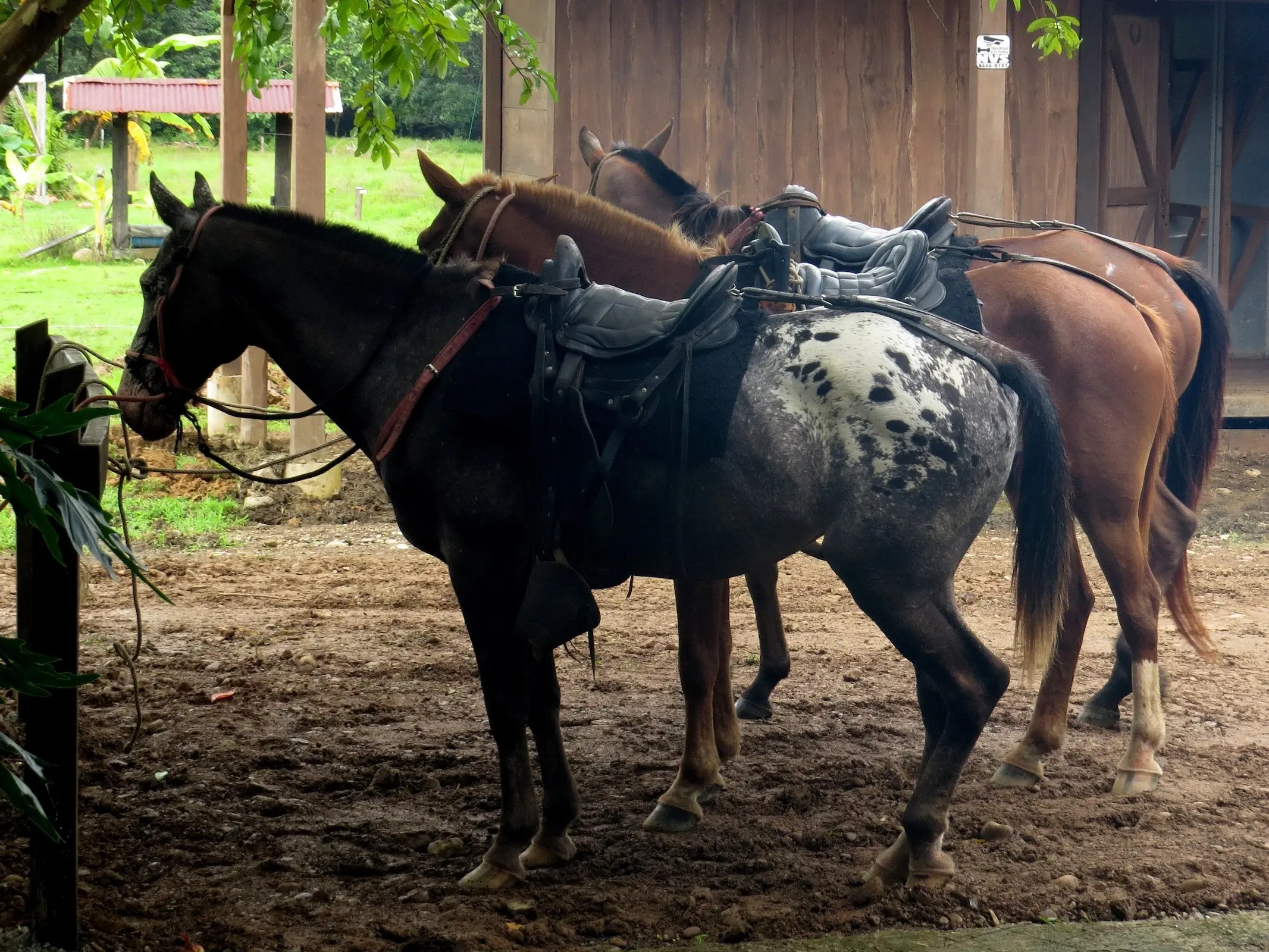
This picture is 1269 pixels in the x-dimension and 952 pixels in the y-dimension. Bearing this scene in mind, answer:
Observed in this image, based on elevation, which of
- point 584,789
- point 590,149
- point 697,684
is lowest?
point 584,789

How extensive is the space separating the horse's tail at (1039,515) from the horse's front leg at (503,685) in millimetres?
1470

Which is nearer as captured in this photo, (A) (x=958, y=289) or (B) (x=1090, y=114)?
(A) (x=958, y=289)

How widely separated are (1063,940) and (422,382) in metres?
2.21

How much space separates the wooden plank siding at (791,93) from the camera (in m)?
8.13

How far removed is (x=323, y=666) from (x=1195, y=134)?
9440 millimetres

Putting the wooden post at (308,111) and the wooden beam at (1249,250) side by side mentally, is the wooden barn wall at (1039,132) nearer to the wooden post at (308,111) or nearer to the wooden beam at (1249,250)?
the wooden beam at (1249,250)

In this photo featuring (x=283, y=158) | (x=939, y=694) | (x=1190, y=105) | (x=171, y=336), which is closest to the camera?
(x=939, y=694)

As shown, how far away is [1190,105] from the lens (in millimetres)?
10492

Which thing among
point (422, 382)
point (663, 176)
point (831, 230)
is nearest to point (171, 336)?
point (422, 382)

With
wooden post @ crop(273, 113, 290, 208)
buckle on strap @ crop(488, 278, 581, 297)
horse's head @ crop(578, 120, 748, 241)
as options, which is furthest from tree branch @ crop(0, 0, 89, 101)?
wooden post @ crop(273, 113, 290, 208)

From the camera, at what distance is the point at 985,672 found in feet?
10.6

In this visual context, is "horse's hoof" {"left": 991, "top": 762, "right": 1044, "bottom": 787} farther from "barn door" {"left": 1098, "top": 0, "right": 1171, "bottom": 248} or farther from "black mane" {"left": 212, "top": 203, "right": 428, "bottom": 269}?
"barn door" {"left": 1098, "top": 0, "right": 1171, "bottom": 248}

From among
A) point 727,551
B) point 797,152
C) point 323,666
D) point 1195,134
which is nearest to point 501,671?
point 727,551

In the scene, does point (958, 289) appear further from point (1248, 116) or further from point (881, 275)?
point (1248, 116)
